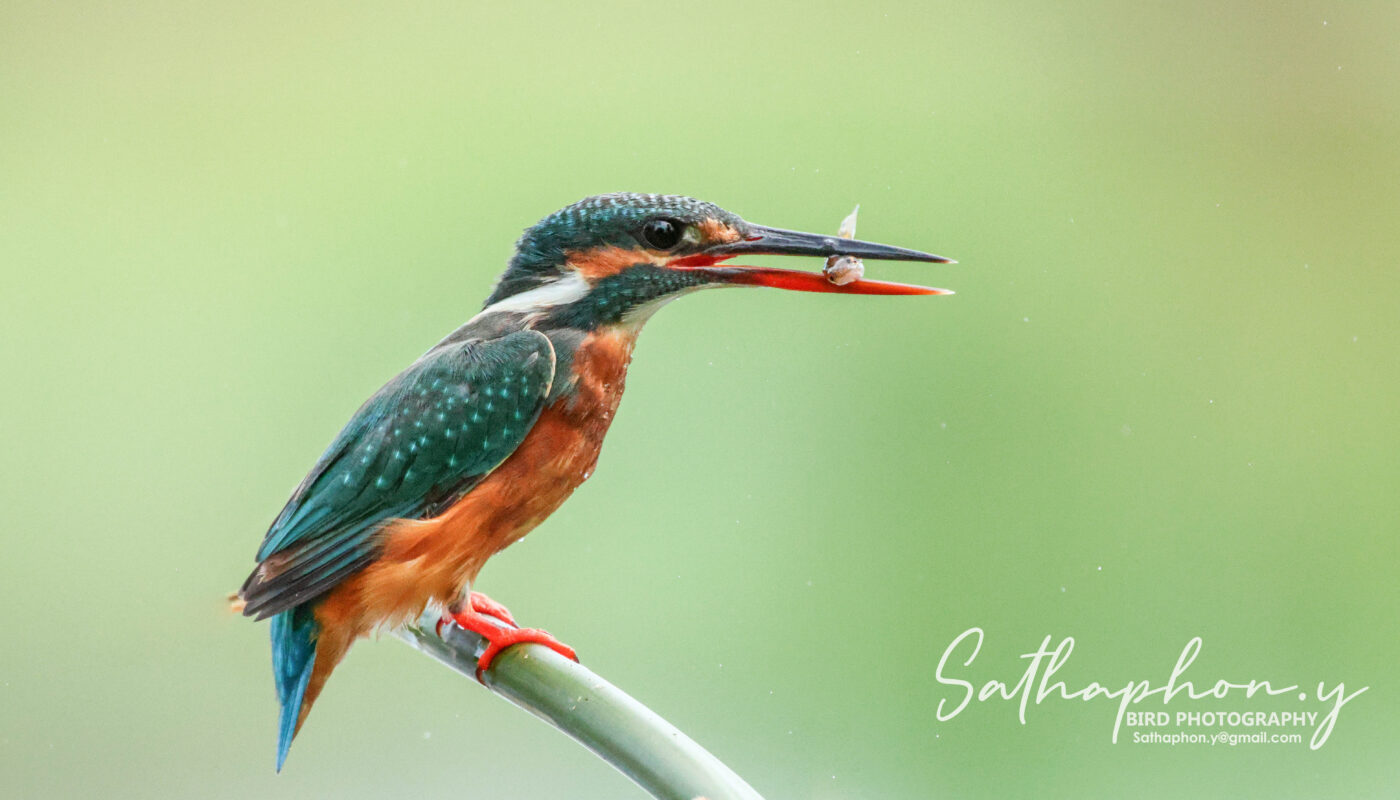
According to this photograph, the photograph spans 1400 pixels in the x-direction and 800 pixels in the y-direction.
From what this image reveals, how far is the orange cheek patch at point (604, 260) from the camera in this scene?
72 centimetres

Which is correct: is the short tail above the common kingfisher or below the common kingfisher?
below

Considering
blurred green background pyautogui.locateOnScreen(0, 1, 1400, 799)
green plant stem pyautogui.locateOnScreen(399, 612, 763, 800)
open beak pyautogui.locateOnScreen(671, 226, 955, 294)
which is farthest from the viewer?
blurred green background pyautogui.locateOnScreen(0, 1, 1400, 799)

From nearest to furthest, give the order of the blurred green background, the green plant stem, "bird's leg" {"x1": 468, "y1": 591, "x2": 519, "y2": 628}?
the green plant stem
"bird's leg" {"x1": 468, "y1": 591, "x2": 519, "y2": 628}
the blurred green background

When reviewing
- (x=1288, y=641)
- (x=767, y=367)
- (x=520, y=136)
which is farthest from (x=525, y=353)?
(x=1288, y=641)

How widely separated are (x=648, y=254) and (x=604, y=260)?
27mm

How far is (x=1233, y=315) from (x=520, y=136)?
84 centimetres

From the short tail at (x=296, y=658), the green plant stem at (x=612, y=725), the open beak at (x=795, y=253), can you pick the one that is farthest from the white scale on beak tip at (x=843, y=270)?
the short tail at (x=296, y=658)

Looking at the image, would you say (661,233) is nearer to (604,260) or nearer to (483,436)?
(604,260)

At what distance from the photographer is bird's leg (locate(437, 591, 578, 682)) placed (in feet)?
2.45

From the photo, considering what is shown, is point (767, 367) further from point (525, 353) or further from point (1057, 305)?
point (525, 353)

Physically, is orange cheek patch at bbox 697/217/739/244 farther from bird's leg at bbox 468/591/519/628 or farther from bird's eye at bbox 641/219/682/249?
bird's leg at bbox 468/591/519/628

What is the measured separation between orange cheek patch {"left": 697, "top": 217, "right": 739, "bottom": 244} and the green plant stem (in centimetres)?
24

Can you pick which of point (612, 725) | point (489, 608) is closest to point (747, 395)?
point (489, 608)

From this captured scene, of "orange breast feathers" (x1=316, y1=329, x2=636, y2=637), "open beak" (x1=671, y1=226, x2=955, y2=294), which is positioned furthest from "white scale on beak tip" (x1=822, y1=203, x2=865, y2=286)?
"orange breast feathers" (x1=316, y1=329, x2=636, y2=637)
